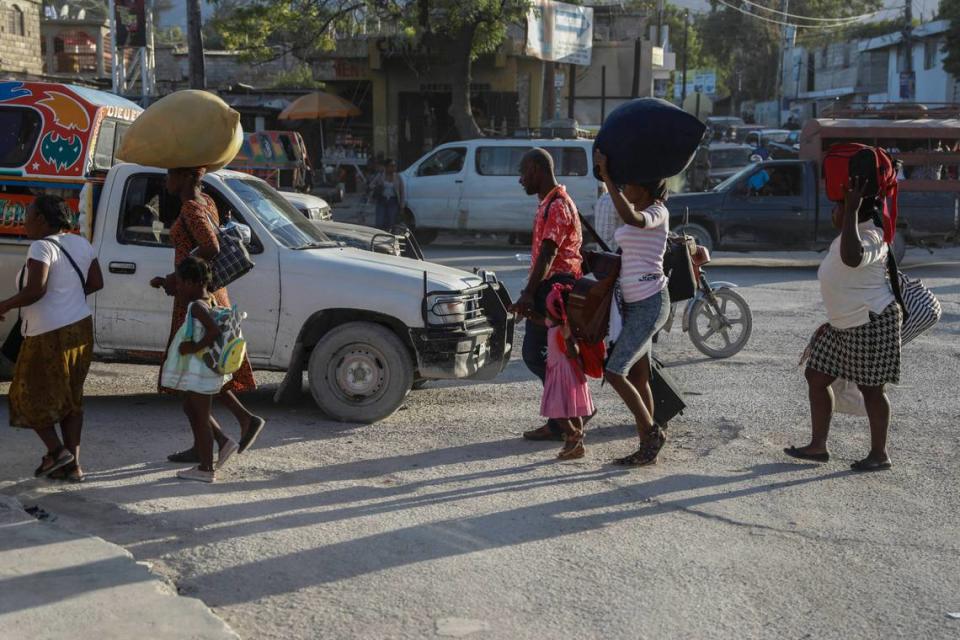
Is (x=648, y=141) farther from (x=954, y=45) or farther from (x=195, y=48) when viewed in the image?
A: (x=954, y=45)

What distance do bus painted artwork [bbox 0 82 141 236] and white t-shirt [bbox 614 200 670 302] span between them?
4.05 metres

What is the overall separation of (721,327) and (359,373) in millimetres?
4015

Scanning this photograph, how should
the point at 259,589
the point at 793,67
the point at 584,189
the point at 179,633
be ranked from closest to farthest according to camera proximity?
the point at 179,633
the point at 259,589
the point at 584,189
the point at 793,67

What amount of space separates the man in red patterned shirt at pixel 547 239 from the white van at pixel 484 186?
12991 mm

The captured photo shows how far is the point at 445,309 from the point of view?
749 cm

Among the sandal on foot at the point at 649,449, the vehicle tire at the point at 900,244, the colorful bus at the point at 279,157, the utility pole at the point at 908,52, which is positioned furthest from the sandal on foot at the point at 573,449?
the utility pole at the point at 908,52

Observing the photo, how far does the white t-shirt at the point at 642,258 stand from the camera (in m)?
6.21

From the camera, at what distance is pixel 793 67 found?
7238 cm

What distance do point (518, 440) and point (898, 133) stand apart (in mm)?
13043

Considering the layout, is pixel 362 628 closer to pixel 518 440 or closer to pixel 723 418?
pixel 518 440

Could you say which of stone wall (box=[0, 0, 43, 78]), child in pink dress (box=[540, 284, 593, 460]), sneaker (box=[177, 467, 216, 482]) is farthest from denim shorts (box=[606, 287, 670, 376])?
stone wall (box=[0, 0, 43, 78])

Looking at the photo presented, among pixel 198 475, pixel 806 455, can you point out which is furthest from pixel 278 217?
pixel 806 455

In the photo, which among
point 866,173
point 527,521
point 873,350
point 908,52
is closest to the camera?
point 527,521

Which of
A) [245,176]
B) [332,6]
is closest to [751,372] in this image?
[245,176]
